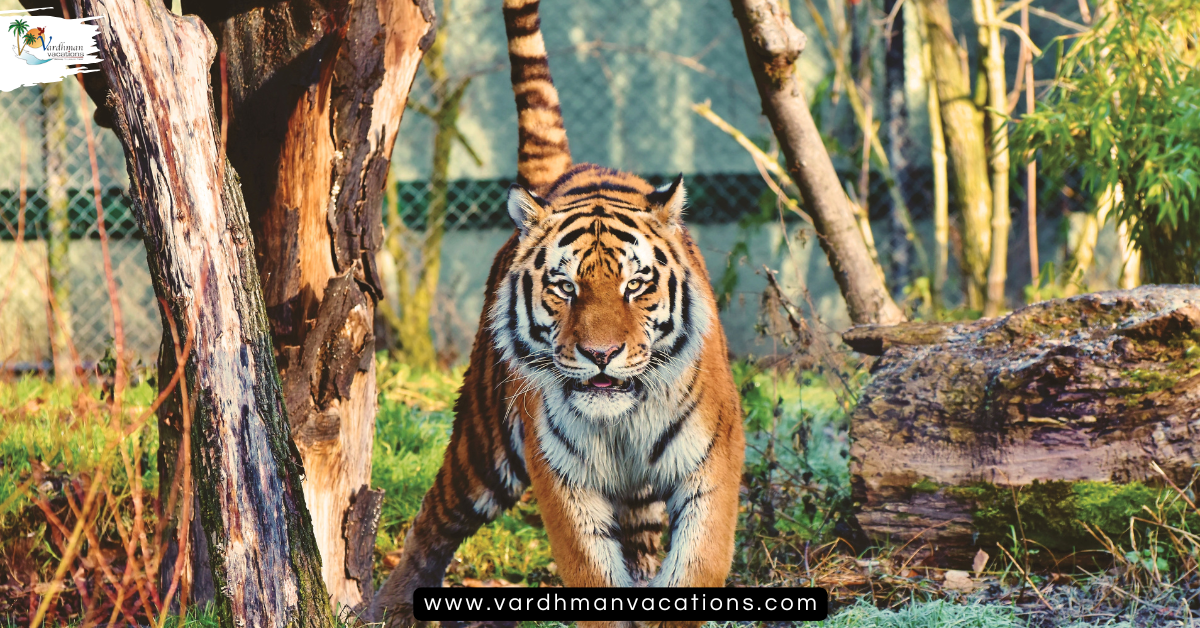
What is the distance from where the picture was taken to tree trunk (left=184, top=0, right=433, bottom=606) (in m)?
2.76

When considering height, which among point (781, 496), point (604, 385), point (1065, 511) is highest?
point (604, 385)

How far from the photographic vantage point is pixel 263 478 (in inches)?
87.5

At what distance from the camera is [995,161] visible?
5.85 metres

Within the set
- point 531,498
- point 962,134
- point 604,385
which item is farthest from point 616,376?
point 962,134

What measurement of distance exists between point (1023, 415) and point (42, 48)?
299 cm

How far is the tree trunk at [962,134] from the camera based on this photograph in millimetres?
5906

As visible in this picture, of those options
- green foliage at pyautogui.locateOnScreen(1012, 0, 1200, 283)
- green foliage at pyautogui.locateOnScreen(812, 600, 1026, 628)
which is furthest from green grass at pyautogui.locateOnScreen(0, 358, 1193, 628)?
green foliage at pyautogui.locateOnScreen(1012, 0, 1200, 283)

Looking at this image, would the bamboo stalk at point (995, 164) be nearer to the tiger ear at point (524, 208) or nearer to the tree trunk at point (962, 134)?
the tree trunk at point (962, 134)

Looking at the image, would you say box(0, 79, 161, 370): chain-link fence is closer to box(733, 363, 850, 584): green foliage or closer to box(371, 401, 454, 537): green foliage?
box(371, 401, 454, 537): green foliage

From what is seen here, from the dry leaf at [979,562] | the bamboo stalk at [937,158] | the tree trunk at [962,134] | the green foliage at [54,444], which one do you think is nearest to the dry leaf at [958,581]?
the dry leaf at [979,562]

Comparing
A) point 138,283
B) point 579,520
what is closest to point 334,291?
point 579,520

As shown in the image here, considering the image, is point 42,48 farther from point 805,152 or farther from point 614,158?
point 614,158

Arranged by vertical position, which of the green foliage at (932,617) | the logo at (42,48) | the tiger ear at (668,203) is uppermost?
the logo at (42,48)

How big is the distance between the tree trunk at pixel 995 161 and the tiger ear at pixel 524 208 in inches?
158
